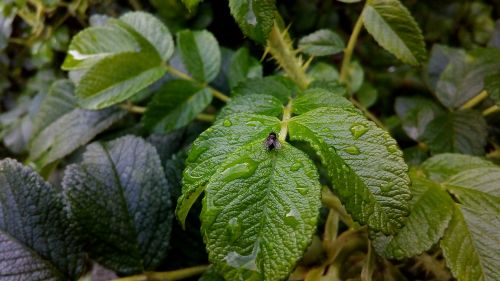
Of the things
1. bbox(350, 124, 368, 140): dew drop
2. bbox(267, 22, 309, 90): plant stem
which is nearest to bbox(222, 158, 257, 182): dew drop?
bbox(350, 124, 368, 140): dew drop

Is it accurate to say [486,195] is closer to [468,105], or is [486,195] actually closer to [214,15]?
[468,105]

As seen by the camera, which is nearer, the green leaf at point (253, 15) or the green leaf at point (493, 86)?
the green leaf at point (253, 15)

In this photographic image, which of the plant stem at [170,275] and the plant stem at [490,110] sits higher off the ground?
the plant stem at [490,110]

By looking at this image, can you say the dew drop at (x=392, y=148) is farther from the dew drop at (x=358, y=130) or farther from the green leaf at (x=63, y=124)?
the green leaf at (x=63, y=124)

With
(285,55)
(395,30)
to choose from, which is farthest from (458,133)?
(285,55)

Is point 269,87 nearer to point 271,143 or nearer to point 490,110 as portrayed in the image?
point 271,143

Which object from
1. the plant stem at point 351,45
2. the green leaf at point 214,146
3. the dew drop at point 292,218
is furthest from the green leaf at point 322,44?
the dew drop at point 292,218

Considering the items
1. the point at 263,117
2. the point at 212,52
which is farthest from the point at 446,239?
the point at 212,52
